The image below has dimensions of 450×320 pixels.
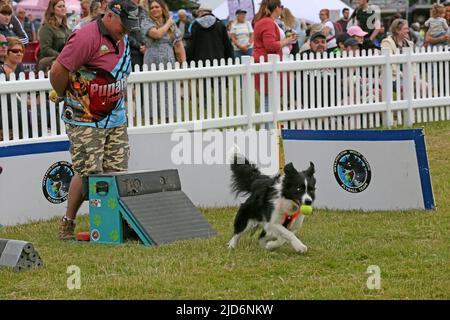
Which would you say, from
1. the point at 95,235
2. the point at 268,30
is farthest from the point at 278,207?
the point at 268,30

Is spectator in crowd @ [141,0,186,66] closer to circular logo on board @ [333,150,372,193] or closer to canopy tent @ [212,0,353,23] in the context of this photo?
circular logo on board @ [333,150,372,193]

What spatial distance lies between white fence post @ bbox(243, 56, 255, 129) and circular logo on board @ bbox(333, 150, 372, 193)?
418 centimetres

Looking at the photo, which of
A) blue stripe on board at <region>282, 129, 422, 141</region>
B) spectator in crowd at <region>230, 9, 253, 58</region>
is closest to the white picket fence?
blue stripe on board at <region>282, 129, 422, 141</region>

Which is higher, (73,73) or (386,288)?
(73,73)

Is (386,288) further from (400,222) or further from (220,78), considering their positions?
(220,78)

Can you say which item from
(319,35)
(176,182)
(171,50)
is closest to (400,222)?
(176,182)

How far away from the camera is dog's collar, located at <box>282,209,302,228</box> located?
23.1ft

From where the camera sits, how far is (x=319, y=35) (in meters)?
15.7

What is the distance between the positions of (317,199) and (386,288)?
11.1 feet

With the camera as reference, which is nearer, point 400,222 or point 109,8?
point 109,8

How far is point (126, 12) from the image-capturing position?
7344 mm

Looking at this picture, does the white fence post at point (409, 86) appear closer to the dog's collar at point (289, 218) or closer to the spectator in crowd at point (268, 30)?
the spectator in crowd at point (268, 30)

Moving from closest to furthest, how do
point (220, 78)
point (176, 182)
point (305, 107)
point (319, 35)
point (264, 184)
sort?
point (264, 184) < point (176, 182) < point (220, 78) < point (305, 107) < point (319, 35)

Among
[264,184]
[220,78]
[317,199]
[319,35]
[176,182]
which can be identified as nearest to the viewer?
[264,184]
